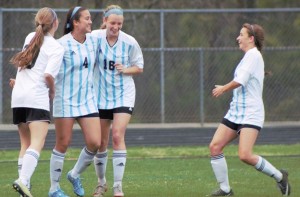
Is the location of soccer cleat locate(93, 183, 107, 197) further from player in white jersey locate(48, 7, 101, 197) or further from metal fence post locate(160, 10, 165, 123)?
metal fence post locate(160, 10, 165, 123)

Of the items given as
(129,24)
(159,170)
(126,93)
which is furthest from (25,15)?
(126,93)

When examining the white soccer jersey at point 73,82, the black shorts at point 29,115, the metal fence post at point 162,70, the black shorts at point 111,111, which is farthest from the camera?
the metal fence post at point 162,70

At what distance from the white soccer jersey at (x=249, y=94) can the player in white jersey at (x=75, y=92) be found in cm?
148

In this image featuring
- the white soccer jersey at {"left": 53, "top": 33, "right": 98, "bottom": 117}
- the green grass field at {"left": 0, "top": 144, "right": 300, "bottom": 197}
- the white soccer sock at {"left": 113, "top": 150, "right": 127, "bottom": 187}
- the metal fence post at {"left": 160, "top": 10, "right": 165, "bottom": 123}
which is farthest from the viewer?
the metal fence post at {"left": 160, "top": 10, "right": 165, "bottom": 123}

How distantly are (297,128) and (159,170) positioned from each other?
805cm

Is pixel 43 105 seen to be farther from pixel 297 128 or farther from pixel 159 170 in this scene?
pixel 297 128

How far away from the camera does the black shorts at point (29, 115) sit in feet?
32.0

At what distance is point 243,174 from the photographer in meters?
13.2

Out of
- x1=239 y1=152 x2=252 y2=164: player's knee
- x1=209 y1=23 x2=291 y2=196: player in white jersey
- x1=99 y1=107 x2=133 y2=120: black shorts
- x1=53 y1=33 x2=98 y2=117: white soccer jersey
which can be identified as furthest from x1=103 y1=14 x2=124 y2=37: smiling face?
x1=239 y1=152 x2=252 y2=164: player's knee

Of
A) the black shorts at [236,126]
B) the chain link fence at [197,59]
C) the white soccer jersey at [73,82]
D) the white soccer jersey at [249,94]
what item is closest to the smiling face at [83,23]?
the white soccer jersey at [73,82]

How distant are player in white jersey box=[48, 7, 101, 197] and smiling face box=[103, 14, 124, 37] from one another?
1.11ft

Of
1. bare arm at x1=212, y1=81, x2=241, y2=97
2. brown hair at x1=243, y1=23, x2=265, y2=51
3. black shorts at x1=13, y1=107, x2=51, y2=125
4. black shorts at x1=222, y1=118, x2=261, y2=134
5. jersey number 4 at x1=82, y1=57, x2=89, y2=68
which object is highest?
brown hair at x1=243, y1=23, x2=265, y2=51

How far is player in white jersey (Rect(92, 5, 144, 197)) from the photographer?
10.4m

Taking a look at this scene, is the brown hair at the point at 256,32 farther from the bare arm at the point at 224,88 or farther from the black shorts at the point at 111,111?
the black shorts at the point at 111,111
